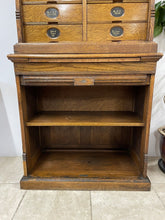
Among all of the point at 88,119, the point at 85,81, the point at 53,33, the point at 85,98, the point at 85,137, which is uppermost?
the point at 53,33

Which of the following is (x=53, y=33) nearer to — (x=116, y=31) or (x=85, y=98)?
(x=116, y=31)

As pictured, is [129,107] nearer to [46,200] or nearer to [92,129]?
[92,129]

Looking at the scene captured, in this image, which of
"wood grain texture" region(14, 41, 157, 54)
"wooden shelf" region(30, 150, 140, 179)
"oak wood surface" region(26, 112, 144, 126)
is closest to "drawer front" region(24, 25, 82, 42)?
"wood grain texture" region(14, 41, 157, 54)

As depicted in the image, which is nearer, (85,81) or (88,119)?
(85,81)

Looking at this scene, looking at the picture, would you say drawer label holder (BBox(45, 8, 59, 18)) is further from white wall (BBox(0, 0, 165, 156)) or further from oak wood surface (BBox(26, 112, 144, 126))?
oak wood surface (BBox(26, 112, 144, 126))

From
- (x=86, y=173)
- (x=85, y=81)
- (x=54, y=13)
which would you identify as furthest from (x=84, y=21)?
(x=86, y=173)

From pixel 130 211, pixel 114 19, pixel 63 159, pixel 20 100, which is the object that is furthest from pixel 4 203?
pixel 114 19

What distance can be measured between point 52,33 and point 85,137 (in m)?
0.93

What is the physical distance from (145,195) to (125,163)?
30cm

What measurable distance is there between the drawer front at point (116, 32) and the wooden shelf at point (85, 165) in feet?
3.17

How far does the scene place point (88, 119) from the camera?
1.16 m

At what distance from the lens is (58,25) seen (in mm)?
1053

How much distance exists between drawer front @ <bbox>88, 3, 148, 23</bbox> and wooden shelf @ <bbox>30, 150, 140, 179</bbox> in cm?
108

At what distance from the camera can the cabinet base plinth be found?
1.07m
